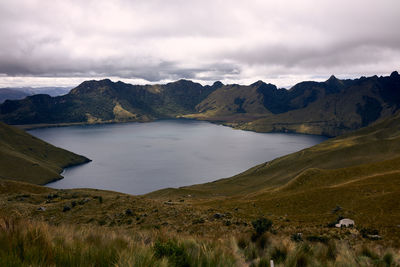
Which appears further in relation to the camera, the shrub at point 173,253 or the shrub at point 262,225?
the shrub at point 262,225

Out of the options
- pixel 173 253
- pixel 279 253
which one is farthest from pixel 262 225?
pixel 173 253

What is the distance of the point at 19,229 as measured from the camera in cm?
435

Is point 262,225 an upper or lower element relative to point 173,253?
lower

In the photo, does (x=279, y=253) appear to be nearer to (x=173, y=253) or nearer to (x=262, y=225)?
(x=173, y=253)

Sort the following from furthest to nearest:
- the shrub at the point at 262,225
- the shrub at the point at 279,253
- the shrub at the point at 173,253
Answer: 1. the shrub at the point at 262,225
2. the shrub at the point at 279,253
3. the shrub at the point at 173,253

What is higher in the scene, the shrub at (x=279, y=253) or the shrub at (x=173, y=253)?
the shrub at (x=173, y=253)

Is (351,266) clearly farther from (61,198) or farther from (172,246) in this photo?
(61,198)

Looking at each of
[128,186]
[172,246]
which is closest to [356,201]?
[172,246]

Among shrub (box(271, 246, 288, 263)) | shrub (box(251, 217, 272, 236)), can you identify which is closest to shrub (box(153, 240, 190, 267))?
shrub (box(271, 246, 288, 263))

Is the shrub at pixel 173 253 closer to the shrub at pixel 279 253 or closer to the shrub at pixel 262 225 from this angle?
the shrub at pixel 279 253

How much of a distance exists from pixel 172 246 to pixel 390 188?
38488 millimetres

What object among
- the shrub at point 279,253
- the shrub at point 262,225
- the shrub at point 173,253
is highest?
the shrub at point 173,253

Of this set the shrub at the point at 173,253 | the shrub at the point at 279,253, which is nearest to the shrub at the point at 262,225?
the shrub at the point at 279,253

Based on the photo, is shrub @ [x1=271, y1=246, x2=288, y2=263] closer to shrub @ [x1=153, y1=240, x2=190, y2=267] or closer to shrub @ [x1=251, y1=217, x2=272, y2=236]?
shrub @ [x1=153, y1=240, x2=190, y2=267]
